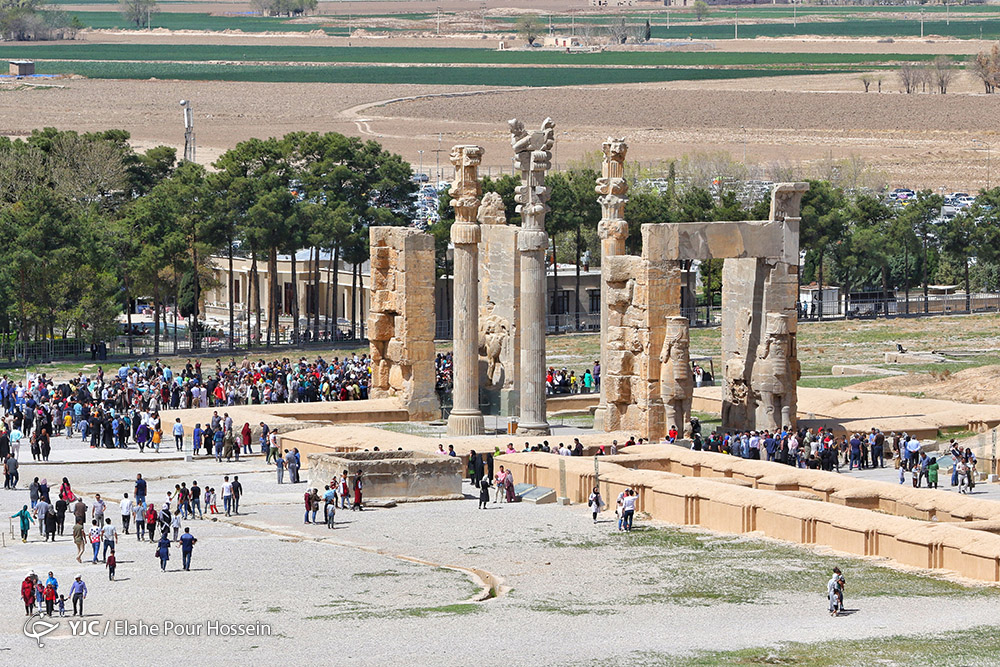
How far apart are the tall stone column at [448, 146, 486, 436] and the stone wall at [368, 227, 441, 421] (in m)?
3.72

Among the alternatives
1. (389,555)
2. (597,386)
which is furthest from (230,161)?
(389,555)

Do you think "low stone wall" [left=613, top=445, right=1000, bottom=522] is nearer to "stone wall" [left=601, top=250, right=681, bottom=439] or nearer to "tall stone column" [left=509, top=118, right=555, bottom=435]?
"stone wall" [left=601, top=250, right=681, bottom=439]

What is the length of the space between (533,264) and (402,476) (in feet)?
25.2

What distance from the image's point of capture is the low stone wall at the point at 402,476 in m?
40.5

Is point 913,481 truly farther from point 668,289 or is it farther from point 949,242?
point 949,242

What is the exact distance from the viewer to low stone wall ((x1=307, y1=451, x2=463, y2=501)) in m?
40.5

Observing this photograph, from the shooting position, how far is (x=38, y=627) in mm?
29391

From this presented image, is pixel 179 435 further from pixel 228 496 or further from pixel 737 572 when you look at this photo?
pixel 737 572

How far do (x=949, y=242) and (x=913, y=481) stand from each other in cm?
4556

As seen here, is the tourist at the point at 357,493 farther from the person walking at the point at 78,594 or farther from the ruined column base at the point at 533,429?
the person walking at the point at 78,594

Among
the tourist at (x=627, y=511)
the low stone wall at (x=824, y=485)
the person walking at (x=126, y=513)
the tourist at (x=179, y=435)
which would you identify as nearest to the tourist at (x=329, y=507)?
the person walking at (x=126, y=513)

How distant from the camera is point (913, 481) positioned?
136ft

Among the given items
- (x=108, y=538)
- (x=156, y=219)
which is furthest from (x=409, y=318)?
(x=156, y=219)

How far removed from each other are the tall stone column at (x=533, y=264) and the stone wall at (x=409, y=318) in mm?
5275
